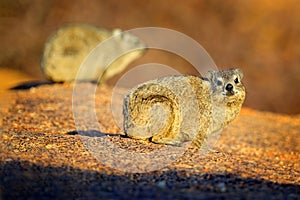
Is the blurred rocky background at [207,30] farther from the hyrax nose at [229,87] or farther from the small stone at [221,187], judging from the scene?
the small stone at [221,187]

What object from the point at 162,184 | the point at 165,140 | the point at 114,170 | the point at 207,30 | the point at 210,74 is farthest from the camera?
the point at 207,30

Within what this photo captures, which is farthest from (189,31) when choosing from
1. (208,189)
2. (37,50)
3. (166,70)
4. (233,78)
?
(208,189)

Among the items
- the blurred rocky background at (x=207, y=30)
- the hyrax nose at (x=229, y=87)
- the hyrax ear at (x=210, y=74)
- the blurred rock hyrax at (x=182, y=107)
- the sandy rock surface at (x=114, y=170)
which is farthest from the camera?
the blurred rocky background at (x=207, y=30)

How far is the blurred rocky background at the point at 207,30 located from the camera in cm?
2202

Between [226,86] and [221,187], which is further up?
[226,86]

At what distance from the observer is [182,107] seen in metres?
7.52

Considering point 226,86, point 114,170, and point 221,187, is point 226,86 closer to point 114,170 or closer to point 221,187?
point 221,187

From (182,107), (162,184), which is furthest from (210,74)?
(162,184)

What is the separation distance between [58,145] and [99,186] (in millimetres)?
1561

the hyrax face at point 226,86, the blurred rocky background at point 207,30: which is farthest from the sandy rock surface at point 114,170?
the blurred rocky background at point 207,30

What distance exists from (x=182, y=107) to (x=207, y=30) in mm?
17696

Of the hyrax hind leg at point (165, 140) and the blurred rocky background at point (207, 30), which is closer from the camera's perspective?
the hyrax hind leg at point (165, 140)

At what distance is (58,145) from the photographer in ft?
22.9

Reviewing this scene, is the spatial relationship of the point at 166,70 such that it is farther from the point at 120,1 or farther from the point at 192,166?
the point at 192,166
